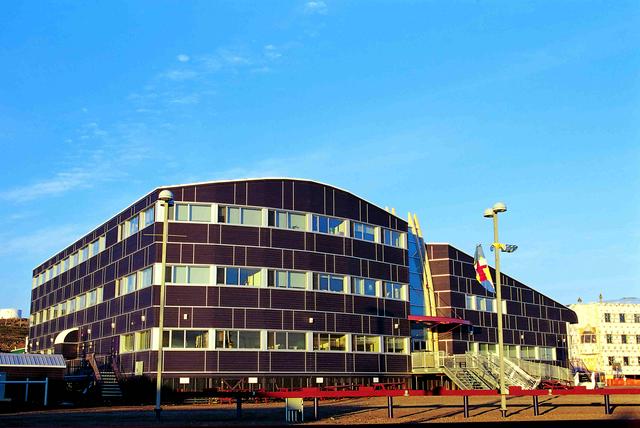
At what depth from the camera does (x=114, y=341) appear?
57.2m

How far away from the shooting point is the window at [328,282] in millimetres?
55816

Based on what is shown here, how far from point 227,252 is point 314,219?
7503mm

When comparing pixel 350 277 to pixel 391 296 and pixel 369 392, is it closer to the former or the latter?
pixel 391 296

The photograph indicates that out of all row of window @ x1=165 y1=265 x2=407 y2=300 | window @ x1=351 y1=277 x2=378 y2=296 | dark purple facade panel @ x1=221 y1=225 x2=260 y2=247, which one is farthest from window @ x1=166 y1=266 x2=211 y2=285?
window @ x1=351 y1=277 x2=378 y2=296

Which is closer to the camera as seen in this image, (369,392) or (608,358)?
(369,392)

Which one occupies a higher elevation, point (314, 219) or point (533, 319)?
point (314, 219)

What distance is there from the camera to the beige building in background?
301 ft

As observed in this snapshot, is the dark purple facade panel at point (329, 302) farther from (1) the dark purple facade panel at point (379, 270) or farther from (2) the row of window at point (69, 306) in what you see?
(2) the row of window at point (69, 306)

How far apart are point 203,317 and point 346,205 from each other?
1435 centimetres

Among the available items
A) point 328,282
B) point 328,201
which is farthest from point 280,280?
point 328,201

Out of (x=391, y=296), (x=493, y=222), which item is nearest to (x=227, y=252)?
(x=391, y=296)

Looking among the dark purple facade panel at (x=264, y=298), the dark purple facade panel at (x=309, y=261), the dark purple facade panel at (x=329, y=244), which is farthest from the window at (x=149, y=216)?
the dark purple facade panel at (x=329, y=244)

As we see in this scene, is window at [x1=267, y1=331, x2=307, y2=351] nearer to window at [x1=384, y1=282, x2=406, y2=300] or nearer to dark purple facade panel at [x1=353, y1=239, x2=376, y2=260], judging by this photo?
dark purple facade panel at [x1=353, y1=239, x2=376, y2=260]

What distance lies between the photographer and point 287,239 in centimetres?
5497
